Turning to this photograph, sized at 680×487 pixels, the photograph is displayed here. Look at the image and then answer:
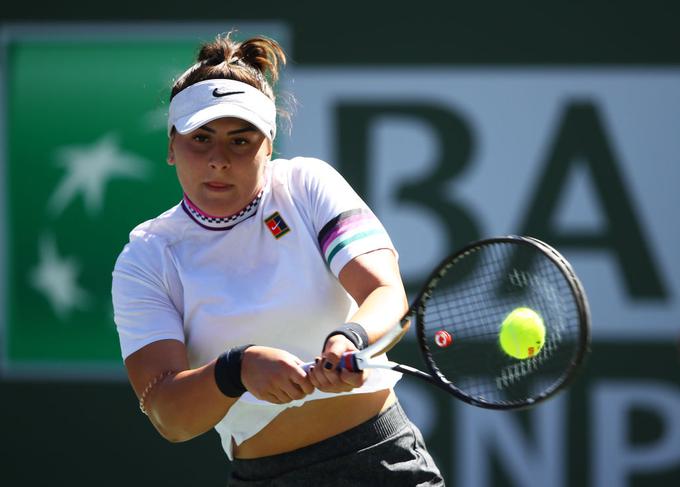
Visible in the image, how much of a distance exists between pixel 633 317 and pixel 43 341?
2.58 m

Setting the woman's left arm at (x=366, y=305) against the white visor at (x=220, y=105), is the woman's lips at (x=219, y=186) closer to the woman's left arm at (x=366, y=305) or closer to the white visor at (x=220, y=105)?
the white visor at (x=220, y=105)

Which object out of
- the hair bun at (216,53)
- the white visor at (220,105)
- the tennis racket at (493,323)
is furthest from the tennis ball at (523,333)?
the hair bun at (216,53)

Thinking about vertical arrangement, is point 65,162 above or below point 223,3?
below

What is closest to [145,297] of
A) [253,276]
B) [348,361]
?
[253,276]

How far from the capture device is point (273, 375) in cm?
200

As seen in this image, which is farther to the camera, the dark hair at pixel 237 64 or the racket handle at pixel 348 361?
the dark hair at pixel 237 64

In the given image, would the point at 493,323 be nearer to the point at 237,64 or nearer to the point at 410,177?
the point at 237,64

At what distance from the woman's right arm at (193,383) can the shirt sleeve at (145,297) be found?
→ 0.09 ft

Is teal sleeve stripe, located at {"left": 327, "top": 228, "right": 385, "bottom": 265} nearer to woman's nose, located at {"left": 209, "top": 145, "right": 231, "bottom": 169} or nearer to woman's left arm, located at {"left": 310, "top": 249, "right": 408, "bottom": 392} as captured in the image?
woman's left arm, located at {"left": 310, "top": 249, "right": 408, "bottom": 392}

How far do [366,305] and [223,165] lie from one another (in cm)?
40

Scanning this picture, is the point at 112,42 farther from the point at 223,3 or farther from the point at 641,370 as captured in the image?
the point at 641,370

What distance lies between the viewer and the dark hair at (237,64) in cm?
236

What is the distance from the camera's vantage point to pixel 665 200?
15.7ft

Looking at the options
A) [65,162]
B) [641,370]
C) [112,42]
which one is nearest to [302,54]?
[112,42]
